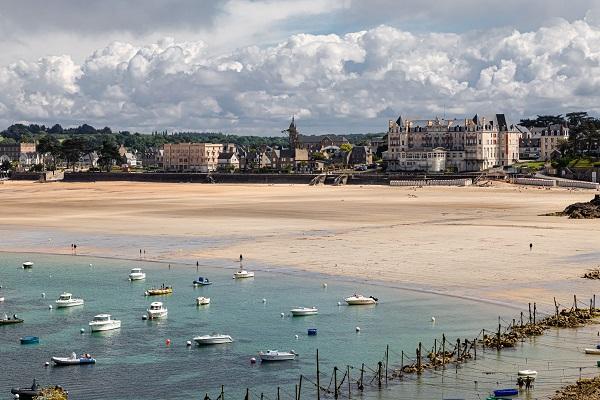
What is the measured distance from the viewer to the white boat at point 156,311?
33.7 m

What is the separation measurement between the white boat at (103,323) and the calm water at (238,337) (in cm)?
35

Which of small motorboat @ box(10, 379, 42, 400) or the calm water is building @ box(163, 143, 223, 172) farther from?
small motorboat @ box(10, 379, 42, 400)

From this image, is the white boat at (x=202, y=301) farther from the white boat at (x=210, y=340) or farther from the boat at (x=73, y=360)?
the boat at (x=73, y=360)

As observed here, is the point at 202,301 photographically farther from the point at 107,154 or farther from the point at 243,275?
the point at 107,154

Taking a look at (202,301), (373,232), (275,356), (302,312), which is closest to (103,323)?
(202,301)

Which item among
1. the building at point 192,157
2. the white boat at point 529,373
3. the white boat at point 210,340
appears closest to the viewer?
the white boat at point 529,373

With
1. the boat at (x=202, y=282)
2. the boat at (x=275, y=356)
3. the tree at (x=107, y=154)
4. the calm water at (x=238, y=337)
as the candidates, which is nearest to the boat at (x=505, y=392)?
the calm water at (x=238, y=337)

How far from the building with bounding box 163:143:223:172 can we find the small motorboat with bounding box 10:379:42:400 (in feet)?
508

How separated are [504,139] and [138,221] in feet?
288

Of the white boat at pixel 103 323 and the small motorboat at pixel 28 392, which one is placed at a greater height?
the white boat at pixel 103 323

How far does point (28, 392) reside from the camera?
23391mm

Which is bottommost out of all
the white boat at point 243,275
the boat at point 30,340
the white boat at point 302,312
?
the boat at point 30,340

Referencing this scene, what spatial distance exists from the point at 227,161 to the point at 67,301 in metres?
144

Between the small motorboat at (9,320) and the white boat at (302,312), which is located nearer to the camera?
the small motorboat at (9,320)
